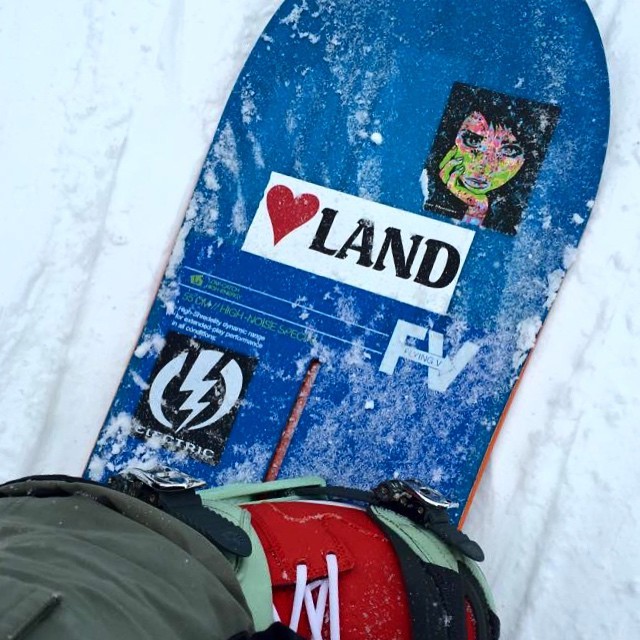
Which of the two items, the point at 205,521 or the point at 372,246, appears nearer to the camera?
the point at 205,521

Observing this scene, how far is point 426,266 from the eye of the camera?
4.65ft

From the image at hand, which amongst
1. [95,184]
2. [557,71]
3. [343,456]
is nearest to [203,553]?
[343,456]

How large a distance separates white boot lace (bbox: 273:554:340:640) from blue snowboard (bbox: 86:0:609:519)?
361 mm

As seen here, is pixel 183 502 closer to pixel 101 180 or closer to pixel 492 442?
pixel 492 442

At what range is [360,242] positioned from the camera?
1.43 m

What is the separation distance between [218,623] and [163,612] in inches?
2.5

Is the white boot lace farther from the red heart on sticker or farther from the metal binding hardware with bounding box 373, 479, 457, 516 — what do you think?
the red heart on sticker

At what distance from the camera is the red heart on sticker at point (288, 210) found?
1.45m

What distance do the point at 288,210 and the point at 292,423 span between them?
1.23 ft

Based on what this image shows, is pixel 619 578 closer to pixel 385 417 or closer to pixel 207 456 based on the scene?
pixel 385 417

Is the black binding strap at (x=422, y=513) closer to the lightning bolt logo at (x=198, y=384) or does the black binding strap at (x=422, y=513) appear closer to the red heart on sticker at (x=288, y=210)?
the lightning bolt logo at (x=198, y=384)

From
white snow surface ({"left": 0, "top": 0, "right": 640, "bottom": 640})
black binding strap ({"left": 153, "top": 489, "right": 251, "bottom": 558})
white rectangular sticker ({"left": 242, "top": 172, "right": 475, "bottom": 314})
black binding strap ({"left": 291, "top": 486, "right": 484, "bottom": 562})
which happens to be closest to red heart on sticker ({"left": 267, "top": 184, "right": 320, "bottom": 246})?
white rectangular sticker ({"left": 242, "top": 172, "right": 475, "bottom": 314})

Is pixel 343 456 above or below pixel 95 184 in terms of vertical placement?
below

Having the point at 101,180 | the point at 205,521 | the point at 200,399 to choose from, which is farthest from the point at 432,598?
the point at 101,180
